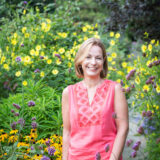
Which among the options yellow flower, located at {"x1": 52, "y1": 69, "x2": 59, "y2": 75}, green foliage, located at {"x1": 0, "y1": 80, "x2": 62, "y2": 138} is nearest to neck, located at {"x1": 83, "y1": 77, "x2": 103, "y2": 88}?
green foliage, located at {"x1": 0, "y1": 80, "x2": 62, "y2": 138}

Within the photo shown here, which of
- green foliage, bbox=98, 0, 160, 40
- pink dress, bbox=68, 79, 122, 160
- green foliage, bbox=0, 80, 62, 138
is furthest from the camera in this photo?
green foliage, bbox=98, 0, 160, 40

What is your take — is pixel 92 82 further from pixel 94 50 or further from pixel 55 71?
pixel 55 71

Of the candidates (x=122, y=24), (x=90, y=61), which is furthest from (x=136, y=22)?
(x=90, y=61)

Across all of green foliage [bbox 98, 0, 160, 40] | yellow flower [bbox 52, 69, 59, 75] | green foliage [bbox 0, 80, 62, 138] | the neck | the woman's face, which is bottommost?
green foliage [bbox 0, 80, 62, 138]

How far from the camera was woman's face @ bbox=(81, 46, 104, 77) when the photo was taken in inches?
71.3

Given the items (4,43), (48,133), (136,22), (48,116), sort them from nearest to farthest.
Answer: (48,133)
(48,116)
(4,43)
(136,22)

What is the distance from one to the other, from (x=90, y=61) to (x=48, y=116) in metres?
1.14

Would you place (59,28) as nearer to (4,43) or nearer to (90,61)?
(4,43)

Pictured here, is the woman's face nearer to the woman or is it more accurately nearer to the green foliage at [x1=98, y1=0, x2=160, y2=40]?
the woman

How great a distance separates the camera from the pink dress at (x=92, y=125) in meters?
1.74

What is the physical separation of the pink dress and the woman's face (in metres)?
0.13

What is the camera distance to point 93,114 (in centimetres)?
176

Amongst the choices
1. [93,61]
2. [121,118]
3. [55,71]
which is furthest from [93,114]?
[55,71]

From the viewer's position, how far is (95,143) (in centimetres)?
174
